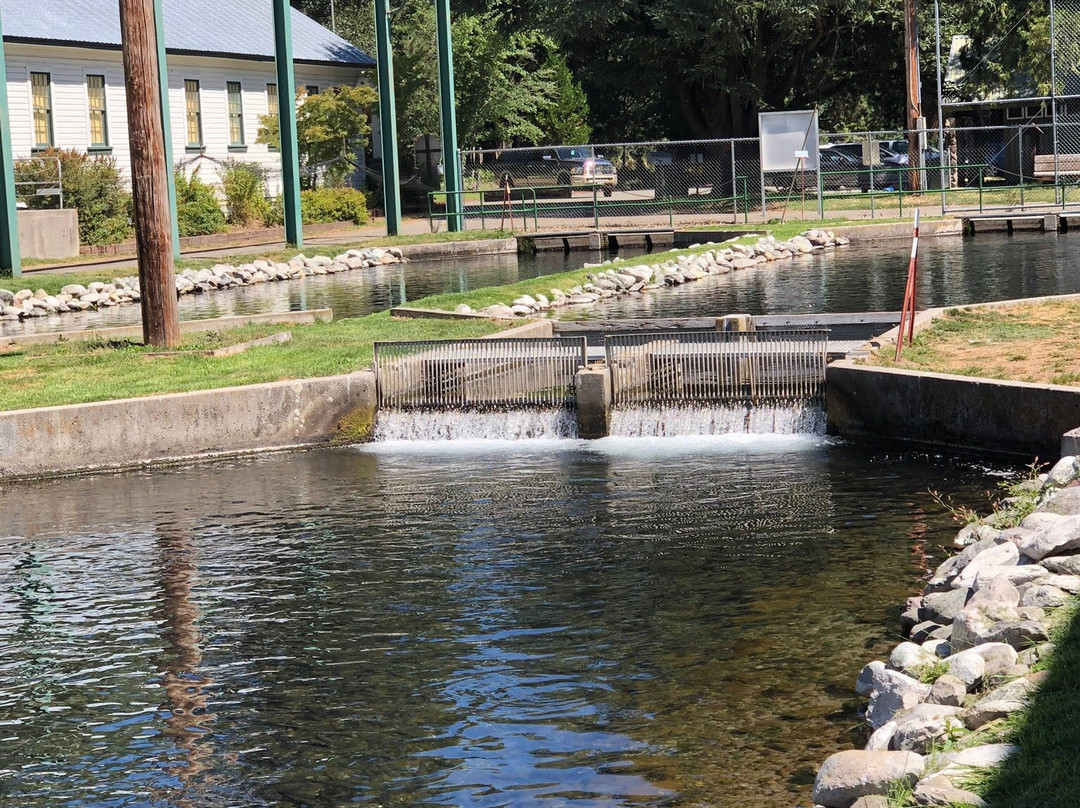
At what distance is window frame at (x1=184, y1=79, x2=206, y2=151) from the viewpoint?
149ft

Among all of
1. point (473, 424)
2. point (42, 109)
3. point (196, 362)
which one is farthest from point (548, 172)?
point (473, 424)

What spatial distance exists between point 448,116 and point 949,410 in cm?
2999

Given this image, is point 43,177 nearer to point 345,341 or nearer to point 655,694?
point 345,341

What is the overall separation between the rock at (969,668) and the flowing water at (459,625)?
69 centimetres

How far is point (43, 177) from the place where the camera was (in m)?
37.9

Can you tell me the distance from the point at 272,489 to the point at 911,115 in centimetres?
3547

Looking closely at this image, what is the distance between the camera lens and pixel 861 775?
598 centimetres

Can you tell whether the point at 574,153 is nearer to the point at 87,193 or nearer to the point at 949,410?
the point at 87,193

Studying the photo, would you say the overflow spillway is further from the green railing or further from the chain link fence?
the green railing

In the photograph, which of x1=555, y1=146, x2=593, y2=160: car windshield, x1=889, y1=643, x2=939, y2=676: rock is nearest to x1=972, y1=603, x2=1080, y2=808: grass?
x1=889, y1=643, x2=939, y2=676: rock

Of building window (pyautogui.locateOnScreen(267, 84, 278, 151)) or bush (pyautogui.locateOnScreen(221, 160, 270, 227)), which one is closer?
bush (pyautogui.locateOnScreen(221, 160, 270, 227))

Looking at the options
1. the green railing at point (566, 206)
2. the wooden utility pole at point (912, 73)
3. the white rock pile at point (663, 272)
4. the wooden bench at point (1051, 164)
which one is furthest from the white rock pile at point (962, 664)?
the wooden bench at point (1051, 164)

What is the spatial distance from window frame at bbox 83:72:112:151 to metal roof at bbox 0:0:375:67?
1127mm

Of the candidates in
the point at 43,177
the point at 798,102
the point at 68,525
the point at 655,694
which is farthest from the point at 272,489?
the point at 798,102
